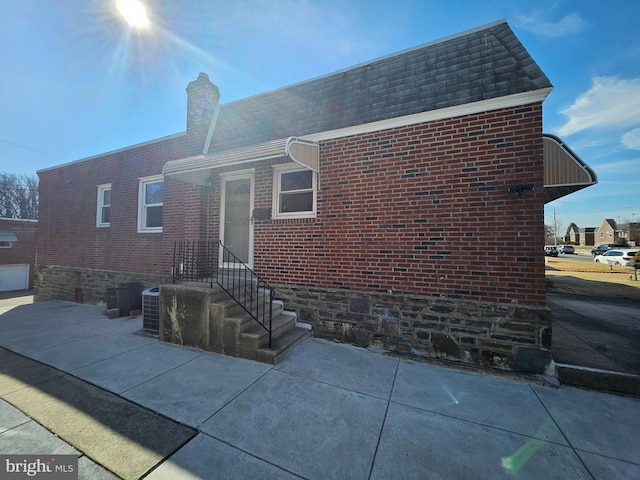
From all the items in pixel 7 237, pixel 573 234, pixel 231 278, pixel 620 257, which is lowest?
pixel 231 278

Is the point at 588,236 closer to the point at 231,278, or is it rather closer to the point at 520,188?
the point at 520,188

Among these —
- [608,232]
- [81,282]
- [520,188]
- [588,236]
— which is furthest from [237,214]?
[588,236]

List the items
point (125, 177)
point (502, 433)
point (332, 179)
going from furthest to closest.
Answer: point (125, 177)
point (332, 179)
point (502, 433)

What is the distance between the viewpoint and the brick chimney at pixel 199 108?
6254 millimetres

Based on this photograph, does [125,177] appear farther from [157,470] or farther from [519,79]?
[519,79]

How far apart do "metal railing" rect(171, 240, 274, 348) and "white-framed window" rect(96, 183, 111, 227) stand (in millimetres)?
4758

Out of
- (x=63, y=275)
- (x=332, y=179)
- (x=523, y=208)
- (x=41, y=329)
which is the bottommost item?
(x=41, y=329)

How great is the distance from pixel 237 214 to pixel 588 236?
4085 inches

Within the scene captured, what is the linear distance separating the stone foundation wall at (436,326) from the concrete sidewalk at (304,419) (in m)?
0.35

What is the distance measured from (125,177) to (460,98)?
9134 millimetres

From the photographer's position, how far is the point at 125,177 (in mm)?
7750

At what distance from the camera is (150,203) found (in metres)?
7.36

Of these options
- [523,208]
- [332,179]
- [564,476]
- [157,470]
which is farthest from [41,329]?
[523,208]

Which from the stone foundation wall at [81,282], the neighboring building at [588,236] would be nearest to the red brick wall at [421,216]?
the stone foundation wall at [81,282]
